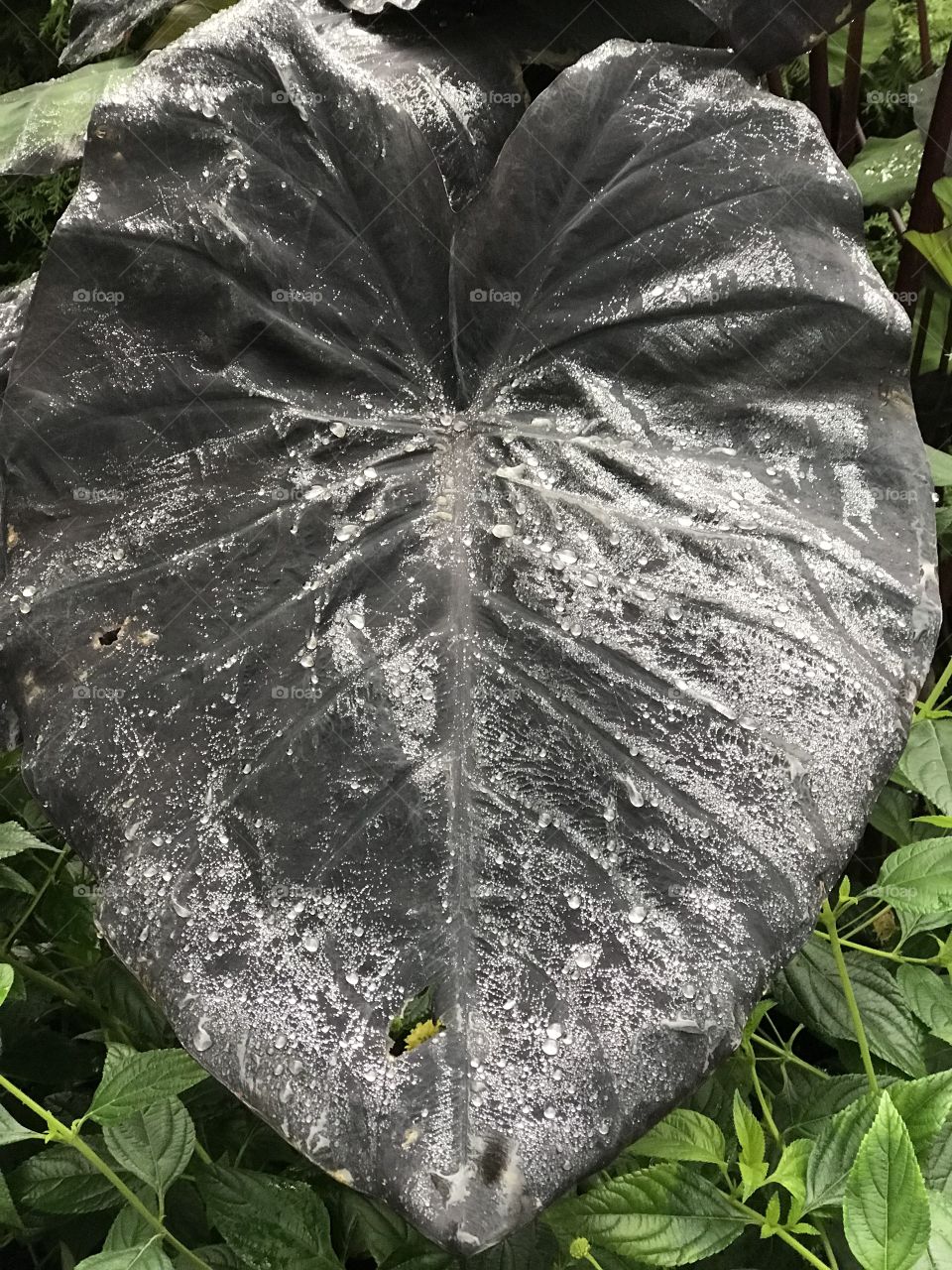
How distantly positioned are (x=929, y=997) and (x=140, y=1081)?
488 mm

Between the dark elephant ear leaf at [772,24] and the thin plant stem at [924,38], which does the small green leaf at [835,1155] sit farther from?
the thin plant stem at [924,38]

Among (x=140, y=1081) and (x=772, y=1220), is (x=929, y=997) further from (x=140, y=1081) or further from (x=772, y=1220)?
(x=140, y=1081)

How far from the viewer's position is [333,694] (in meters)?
0.64

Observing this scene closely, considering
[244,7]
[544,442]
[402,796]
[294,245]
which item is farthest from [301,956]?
[244,7]

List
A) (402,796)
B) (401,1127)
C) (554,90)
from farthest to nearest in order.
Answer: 1. (554,90)
2. (402,796)
3. (401,1127)

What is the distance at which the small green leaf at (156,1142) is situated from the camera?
26.3 inches

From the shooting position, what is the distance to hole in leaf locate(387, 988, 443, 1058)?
0.53 metres

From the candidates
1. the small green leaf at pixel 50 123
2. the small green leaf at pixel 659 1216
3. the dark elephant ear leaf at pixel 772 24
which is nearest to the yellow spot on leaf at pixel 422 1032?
the small green leaf at pixel 659 1216

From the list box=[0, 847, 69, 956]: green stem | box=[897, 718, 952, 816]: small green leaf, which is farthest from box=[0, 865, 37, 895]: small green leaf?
box=[897, 718, 952, 816]: small green leaf

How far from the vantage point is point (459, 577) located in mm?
667

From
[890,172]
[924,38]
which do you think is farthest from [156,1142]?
[924,38]

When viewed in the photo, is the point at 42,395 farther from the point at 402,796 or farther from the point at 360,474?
the point at 402,796

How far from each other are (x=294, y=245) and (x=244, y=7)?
0.17 m

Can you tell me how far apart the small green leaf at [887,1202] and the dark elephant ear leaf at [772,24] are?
68 centimetres
